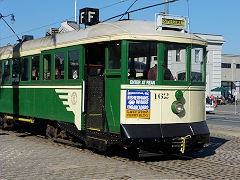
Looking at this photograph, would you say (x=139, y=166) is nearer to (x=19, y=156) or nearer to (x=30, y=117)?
(x=19, y=156)

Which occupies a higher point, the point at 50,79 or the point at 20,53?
the point at 20,53

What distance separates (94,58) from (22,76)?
4.21m

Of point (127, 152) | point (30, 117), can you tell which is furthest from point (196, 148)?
point (30, 117)

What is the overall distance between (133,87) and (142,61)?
733mm

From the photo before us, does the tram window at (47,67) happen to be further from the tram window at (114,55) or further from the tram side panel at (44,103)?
the tram window at (114,55)

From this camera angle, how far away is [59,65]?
11.3 meters

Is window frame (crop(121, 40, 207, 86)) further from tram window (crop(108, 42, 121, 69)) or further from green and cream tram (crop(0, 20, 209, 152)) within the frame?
tram window (crop(108, 42, 121, 69))

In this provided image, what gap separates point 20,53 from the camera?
548 inches

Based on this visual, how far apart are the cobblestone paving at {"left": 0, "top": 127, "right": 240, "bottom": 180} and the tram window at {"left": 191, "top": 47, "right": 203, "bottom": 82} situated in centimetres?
199

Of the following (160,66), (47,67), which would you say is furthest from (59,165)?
(47,67)

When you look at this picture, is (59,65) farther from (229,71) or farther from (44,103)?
(229,71)

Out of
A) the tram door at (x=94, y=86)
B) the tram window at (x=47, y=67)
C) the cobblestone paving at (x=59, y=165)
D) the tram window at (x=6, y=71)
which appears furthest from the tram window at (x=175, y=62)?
the tram window at (x=6, y=71)

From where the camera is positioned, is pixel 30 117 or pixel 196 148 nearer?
pixel 196 148

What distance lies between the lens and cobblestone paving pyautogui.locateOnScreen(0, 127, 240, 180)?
7805 mm
